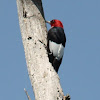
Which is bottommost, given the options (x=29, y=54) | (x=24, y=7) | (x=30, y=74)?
(x=30, y=74)

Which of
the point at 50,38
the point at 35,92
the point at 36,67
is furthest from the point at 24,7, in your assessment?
the point at 35,92

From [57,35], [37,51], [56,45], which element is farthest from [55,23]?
[37,51]

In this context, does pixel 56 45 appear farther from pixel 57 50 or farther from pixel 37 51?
pixel 37 51

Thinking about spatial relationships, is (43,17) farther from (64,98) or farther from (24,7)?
(64,98)

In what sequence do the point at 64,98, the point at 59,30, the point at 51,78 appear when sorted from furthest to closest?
the point at 59,30 < the point at 51,78 < the point at 64,98

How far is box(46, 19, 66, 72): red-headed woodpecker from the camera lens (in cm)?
457

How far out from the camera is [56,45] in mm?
4887

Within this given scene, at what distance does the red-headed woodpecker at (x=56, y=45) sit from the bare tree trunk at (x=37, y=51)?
0.12 metres

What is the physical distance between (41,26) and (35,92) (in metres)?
1.17

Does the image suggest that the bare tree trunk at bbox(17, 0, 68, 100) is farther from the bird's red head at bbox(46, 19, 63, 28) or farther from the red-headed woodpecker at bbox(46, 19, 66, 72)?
the bird's red head at bbox(46, 19, 63, 28)

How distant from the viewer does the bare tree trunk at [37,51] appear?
3.87 meters

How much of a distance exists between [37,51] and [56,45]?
0.70 m

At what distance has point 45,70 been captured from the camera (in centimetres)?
409

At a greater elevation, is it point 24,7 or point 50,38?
point 24,7
